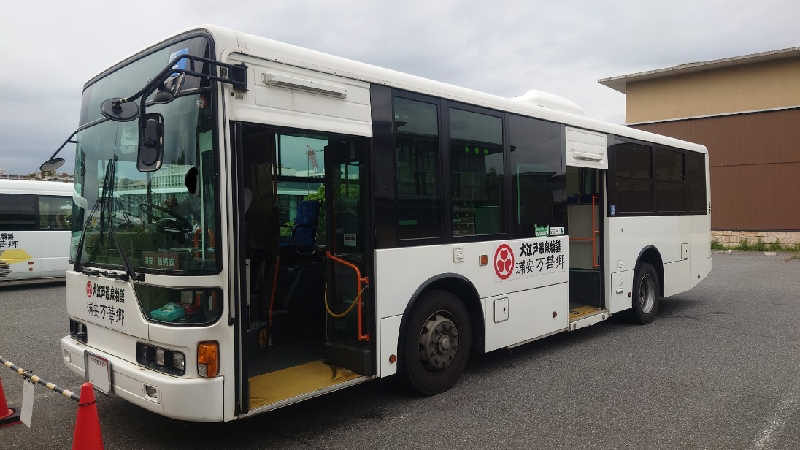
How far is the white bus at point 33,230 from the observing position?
529 inches

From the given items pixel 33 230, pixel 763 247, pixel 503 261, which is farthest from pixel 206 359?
pixel 763 247

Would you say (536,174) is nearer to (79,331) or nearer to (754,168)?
(79,331)

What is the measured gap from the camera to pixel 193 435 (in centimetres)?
429

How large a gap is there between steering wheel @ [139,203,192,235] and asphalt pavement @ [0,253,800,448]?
1571mm

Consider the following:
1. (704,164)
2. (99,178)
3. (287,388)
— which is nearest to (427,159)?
(287,388)

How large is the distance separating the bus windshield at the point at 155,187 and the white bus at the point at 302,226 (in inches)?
0.6

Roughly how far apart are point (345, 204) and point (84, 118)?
2.20 meters

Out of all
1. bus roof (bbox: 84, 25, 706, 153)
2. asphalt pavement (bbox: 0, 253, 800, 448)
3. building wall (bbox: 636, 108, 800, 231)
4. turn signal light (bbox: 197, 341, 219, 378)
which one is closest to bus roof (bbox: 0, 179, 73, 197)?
asphalt pavement (bbox: 0, 253, 800, 448)

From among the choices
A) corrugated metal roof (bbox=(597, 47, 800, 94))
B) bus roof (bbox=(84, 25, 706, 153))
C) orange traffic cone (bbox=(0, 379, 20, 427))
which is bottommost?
orange traffic cone (bbox=(0, 379, 20, 427))

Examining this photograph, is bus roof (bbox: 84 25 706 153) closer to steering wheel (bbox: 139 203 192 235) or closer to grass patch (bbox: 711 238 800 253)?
steering wheel (bbox: 139 203 192 235)

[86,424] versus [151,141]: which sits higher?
[151,141]

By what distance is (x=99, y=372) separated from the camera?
4129 millimetres

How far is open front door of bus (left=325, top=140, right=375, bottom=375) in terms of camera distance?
180 inches

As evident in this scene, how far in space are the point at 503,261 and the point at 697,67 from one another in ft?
78.8
